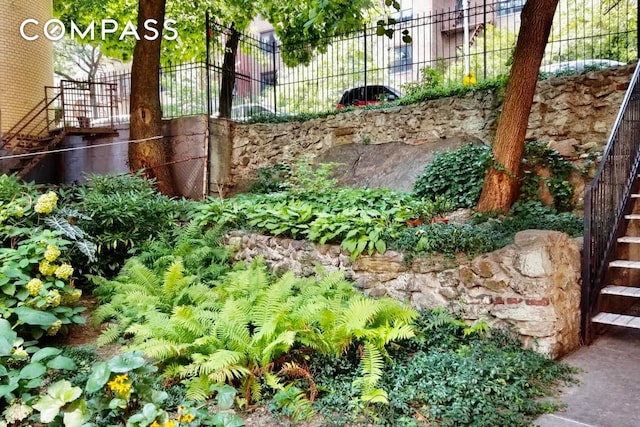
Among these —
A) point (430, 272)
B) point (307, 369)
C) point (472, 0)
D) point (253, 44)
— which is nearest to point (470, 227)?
point (430, 272)

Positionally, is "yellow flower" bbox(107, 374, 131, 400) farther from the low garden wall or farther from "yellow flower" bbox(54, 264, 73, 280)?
the low garden wall

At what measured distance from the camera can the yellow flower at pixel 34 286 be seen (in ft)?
12.9

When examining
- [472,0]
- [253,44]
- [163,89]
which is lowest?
[163,89]

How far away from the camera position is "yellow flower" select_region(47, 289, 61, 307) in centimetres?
403

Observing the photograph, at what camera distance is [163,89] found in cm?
1099

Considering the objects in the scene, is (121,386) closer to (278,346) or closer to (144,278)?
(278,346)

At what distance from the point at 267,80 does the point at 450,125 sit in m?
5.06

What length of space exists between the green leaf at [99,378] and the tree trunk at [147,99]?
6167 mm

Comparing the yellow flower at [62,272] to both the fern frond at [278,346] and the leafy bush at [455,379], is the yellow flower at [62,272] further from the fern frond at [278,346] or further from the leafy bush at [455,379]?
the leafy bush at [455,379]

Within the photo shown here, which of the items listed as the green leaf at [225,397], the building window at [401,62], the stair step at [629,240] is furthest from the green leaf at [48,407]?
the building window at [401,62]

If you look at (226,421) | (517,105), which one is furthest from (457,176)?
(226,421)

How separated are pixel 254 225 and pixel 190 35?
304 inches

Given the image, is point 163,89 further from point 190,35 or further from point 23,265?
point 23,265

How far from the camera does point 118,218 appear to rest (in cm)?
596
